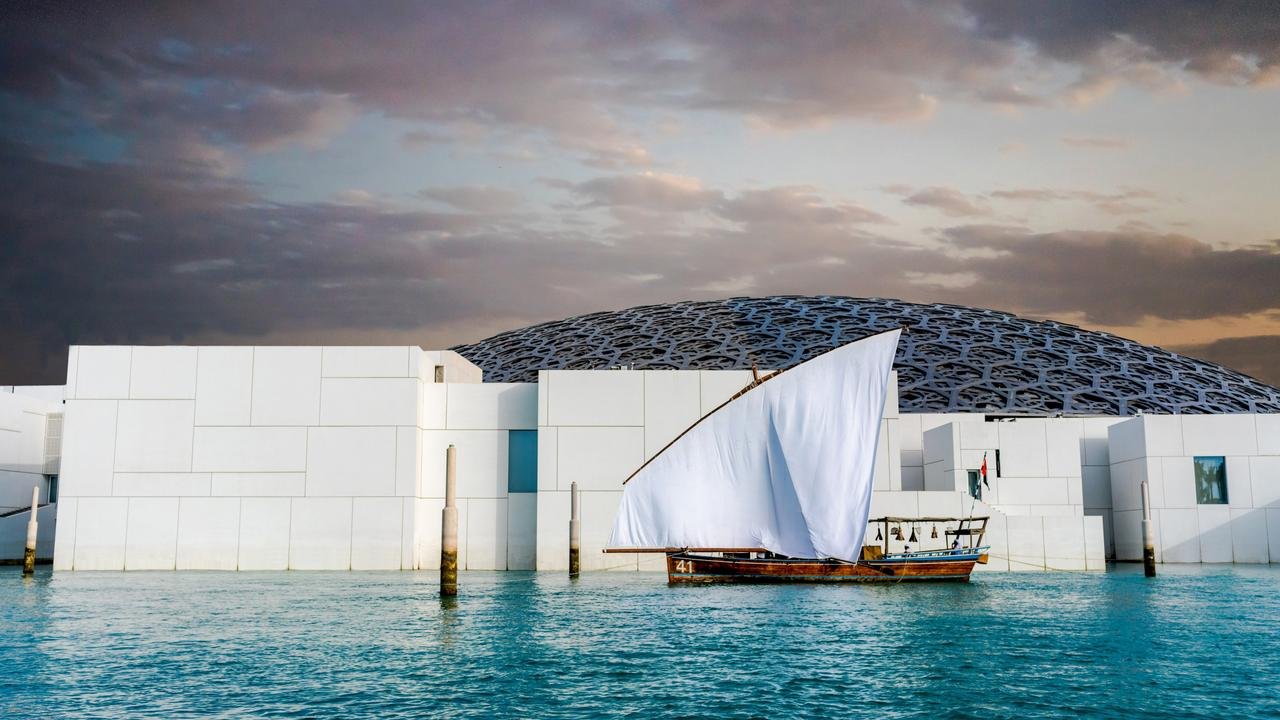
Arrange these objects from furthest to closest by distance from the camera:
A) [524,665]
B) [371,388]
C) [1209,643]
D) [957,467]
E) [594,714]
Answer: [957,467]
[371,388]
[1209,643]
[524,665]
[594,714]

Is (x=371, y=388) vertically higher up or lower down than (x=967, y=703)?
higher up

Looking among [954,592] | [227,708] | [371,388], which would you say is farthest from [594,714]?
[371,388]

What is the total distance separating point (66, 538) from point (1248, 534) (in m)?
47.7

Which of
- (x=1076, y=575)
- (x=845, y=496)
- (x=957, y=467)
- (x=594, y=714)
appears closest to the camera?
(x=594, y=714)

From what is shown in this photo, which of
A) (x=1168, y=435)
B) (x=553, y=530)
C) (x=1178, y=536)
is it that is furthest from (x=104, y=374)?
(x=1178, y=536)

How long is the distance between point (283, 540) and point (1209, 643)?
1293 inches

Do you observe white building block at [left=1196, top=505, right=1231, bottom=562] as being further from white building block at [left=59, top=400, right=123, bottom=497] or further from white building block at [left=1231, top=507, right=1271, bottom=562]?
white building block at [left=59, top=400, right=123, bottom=497]

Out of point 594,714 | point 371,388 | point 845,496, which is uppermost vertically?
point 371,388

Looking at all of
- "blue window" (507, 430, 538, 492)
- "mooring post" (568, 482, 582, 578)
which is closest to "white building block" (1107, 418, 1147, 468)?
"mooring post" (568, 482, 582, 578)

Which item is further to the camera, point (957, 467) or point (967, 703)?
point (957, 467)

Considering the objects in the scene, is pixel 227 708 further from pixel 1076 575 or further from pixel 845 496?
pixel 1076 575

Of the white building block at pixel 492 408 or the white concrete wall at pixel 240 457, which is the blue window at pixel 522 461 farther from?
the white concrete wall at pixel 240 457

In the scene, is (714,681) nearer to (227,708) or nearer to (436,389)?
(227,708)

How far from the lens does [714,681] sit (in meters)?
19.1
